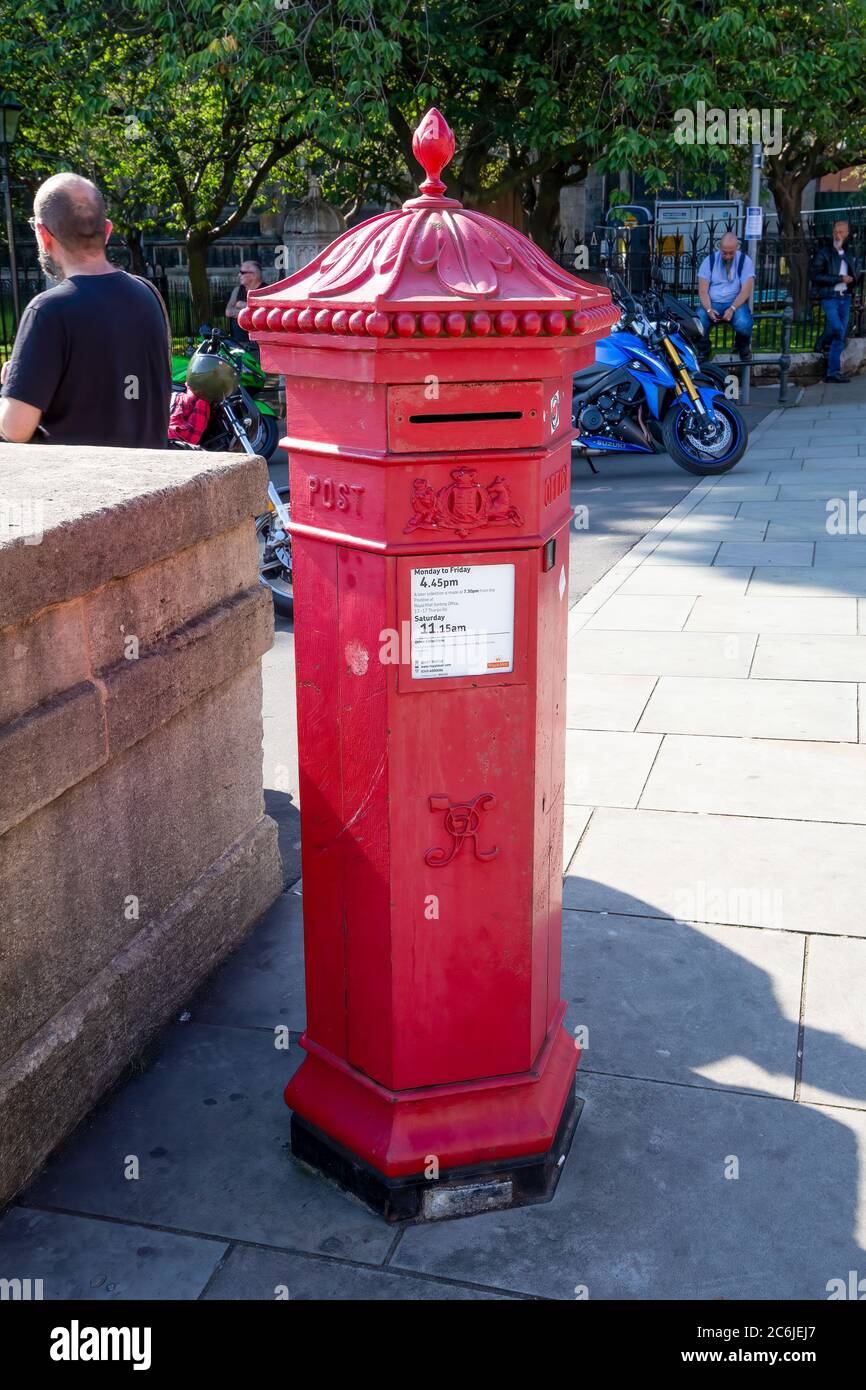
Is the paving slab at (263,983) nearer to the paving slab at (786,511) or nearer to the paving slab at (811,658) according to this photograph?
the paving slab at (811,658)

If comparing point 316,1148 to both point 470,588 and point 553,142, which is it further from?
point 553,142

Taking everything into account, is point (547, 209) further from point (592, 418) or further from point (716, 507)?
point (716, 507)

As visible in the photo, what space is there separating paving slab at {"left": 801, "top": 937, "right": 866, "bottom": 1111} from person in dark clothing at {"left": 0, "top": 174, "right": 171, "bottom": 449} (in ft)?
9.16

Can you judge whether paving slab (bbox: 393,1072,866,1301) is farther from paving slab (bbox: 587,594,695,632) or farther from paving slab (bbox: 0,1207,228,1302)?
paving slab (bbox: 587,594,695,632)

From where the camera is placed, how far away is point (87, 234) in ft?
14.1

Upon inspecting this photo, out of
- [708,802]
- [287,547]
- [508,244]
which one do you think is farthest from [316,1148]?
[287,547]

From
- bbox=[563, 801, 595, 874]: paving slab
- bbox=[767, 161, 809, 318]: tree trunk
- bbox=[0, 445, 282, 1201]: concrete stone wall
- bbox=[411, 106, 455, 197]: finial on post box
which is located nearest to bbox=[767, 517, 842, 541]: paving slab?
bbox=[563, 801, 595, 874]: paving slab

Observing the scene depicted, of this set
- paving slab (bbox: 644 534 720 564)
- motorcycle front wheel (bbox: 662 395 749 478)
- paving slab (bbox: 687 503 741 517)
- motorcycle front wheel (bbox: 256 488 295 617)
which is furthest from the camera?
motorcycle front wheel (bbox: 662 395 749 478)

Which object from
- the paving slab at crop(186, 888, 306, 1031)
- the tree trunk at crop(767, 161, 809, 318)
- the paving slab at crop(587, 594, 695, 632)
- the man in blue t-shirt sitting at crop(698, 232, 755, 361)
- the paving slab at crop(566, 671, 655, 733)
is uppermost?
the tree trunk at crop(767, 161, 809, 318)

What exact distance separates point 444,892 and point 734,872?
5.88 feet

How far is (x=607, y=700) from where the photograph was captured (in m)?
5.86

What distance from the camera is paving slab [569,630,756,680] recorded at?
622 cm

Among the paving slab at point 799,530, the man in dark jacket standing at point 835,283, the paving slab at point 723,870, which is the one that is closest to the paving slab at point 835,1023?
the paving slab at point 723,870

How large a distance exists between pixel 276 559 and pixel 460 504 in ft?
16.7
